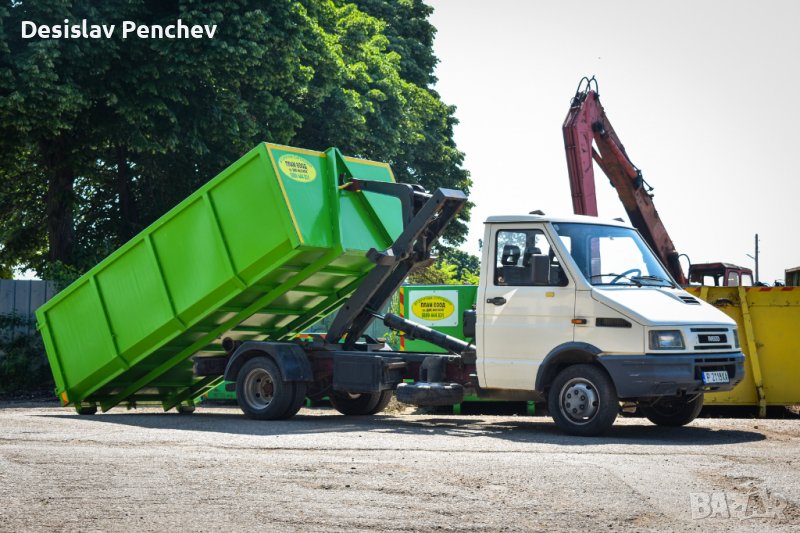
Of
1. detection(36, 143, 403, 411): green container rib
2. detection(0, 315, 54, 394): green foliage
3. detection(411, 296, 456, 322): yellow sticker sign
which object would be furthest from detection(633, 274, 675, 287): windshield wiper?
detection(0, 315, 54, 394): green foliage

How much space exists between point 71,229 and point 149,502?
2135 centimetres

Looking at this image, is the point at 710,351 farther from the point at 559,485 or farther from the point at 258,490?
the point at 258,490

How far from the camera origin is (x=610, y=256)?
1181 centimetres

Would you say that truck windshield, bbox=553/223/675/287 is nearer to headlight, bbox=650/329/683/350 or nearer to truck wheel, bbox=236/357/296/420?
headlight, bbox=650/329/683/350

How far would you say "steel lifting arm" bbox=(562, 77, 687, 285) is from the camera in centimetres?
2048

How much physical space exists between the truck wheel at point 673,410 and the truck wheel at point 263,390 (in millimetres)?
4441

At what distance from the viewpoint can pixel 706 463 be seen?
8.95m

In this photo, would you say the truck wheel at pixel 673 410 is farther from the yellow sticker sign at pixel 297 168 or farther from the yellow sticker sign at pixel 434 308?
the yellow sticker sign at pixel 434 308

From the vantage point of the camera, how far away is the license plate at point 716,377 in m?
11.1

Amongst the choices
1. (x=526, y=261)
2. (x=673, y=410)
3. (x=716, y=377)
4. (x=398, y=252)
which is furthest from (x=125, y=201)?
(x=716, y=377)

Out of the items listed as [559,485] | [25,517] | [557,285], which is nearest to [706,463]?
[559,485]

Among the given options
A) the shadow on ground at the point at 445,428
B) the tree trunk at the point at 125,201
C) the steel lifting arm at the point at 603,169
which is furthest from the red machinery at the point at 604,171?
the tree trunk at the point at 125,201

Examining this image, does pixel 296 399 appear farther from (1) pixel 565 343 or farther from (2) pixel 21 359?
(2) pixel 21 359

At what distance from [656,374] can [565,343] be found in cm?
103
